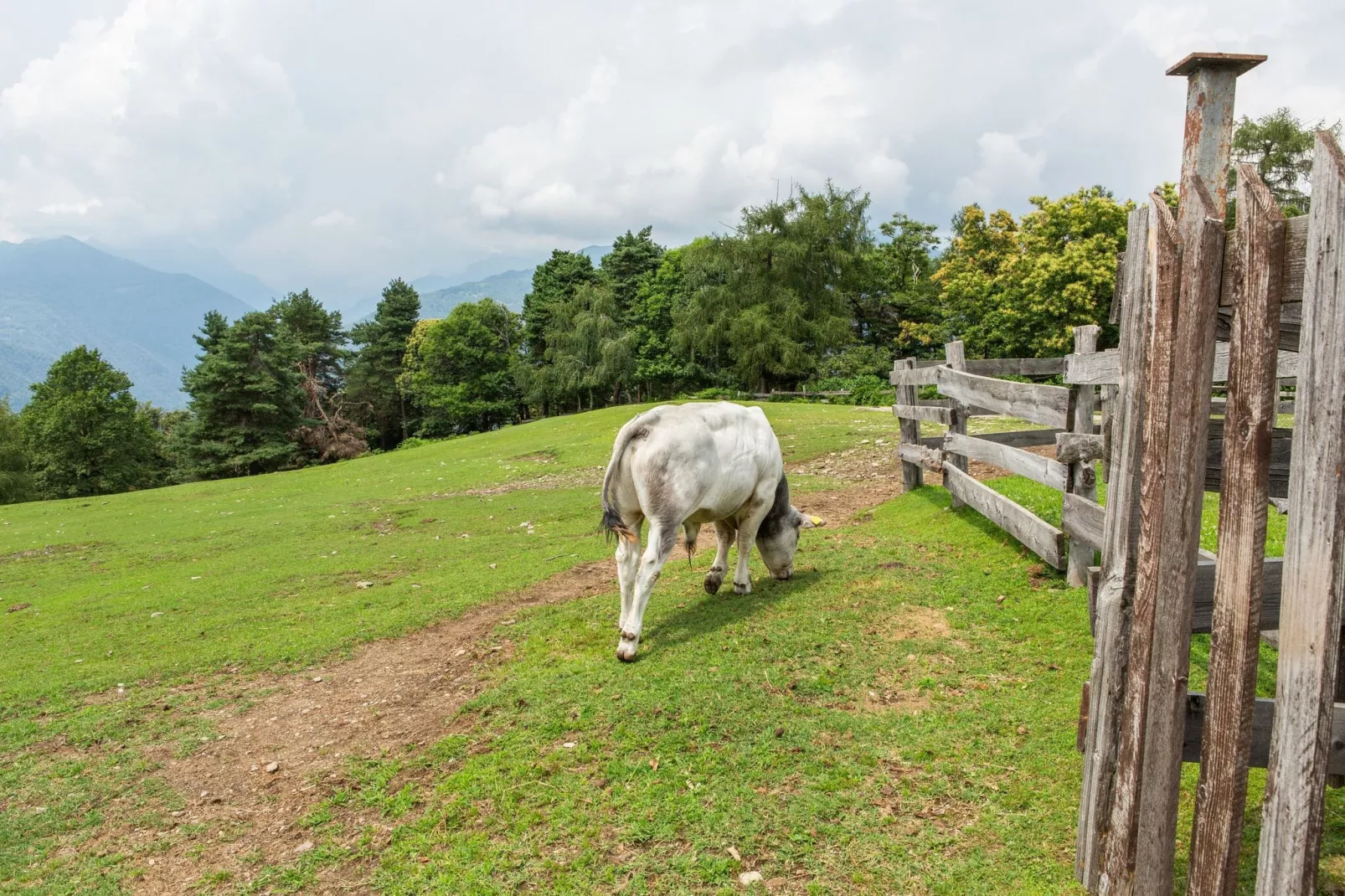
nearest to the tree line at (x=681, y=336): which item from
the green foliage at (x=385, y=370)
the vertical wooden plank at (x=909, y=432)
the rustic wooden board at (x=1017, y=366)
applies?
the green foliage at (x=385, y=370)

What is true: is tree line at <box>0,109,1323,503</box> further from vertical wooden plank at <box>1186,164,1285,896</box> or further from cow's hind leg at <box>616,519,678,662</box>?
vertical wooden plank at <box>1186,164,1285,896</box>

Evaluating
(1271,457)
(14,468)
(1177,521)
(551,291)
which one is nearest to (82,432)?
(14,468)

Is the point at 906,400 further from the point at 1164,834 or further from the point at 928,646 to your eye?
the point at 1164,834

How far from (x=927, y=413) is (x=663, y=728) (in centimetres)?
779

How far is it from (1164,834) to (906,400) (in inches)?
397

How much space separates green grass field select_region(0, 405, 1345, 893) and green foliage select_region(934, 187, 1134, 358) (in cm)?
2986

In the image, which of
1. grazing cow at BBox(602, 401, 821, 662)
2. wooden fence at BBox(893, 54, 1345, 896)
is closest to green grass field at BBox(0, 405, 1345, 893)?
grazing cow at BBox(602, 401, 821, 662)

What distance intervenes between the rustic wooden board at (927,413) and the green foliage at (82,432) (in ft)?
168

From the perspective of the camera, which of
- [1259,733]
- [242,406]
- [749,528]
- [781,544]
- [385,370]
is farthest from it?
[385,370]

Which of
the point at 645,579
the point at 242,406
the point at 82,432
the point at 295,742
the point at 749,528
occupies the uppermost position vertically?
the point at 242,406

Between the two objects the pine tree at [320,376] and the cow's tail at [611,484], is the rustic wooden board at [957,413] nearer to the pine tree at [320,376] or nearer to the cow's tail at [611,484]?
the cow's tail at [611,484]

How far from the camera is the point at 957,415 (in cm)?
1085

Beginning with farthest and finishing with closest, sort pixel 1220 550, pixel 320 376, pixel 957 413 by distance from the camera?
pixel 320 376
pixel 957 413
pixel 1220 550

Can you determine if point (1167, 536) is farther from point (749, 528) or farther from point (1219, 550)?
point (749, 528)
